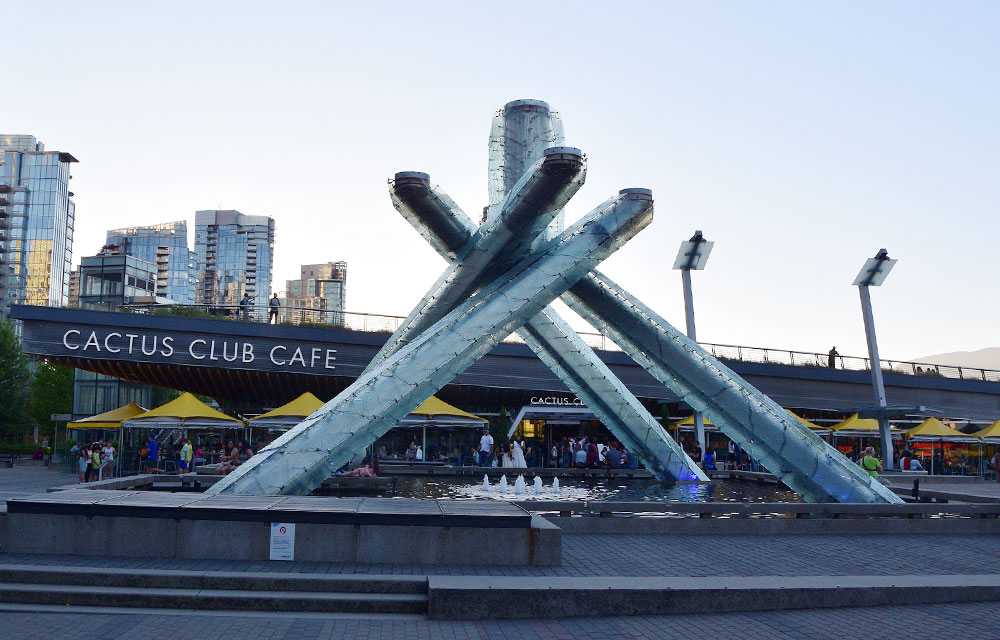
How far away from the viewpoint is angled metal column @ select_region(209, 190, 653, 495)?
13164mm

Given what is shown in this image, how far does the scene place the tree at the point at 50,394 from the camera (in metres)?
58.8

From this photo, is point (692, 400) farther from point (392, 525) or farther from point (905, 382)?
Answer: point (905, 382)

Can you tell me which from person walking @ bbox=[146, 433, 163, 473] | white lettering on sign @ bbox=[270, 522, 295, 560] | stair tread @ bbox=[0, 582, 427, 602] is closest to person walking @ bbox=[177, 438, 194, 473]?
person walking @ bbox=[146, 433, 163, 473]

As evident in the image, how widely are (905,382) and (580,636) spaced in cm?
4226

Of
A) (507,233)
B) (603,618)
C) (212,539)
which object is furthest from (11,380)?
(603,618)

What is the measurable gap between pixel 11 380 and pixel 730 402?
4983cm

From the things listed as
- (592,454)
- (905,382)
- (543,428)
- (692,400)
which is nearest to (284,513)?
(692,400)

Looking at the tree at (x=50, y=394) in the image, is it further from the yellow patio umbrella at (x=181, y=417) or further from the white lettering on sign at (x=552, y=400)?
the yellow patio umbrella at (x=181, y=417)

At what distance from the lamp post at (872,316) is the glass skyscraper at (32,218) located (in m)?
134

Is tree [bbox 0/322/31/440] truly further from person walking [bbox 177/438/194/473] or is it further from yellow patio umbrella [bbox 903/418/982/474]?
yellow patio umbrella [bbox 903/418/982/474]

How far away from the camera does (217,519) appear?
9.71 m

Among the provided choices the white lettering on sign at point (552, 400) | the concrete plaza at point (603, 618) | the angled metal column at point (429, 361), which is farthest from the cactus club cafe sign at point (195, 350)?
the concrete plaza at point (603, 618)

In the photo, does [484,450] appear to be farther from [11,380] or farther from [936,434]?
[11,380]

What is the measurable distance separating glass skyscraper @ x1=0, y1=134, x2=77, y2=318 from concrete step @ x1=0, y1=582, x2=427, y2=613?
144 meters
